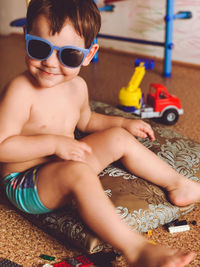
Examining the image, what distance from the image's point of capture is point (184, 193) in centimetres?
91

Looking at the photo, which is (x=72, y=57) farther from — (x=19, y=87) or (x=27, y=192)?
(x=27, y=192)

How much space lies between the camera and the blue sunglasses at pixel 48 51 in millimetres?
784

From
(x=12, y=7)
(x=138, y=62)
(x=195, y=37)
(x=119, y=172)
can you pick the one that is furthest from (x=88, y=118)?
(x=12, y=7)

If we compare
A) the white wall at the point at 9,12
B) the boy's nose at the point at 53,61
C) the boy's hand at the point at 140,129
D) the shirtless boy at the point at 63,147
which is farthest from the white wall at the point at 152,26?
the boy's nose at the point at 53,61

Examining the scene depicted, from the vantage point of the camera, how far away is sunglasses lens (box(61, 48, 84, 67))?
0.80 m

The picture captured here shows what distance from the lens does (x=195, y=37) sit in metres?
2.36

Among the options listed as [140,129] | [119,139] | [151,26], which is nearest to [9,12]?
[151,26]

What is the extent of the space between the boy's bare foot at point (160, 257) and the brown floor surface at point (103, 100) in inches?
3.7

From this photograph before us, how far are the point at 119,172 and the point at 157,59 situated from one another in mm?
1798

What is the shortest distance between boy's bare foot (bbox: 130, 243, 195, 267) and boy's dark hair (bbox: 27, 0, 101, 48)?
476mm

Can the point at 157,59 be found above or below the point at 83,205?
below

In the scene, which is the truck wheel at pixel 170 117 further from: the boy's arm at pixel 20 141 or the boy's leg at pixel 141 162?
the boy's arm at pixel 20 141

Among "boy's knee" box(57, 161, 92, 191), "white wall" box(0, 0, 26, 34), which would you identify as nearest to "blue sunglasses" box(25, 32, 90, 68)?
"boy's knee" box(57, 161, 92, 191)

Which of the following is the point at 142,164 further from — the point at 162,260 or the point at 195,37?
the point at 195,37
